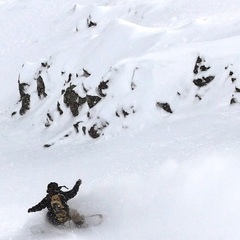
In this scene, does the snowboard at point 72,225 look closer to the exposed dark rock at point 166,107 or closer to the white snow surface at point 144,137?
the white snow surface at point 144,137

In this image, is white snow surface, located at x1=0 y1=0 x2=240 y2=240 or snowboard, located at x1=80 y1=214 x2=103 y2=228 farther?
snowboard, located at x1=80 y1=214 x2=103 y2=228

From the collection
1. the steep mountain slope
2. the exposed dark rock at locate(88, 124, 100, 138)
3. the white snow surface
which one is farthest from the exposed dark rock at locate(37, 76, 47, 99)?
the exposed dark rock at locate(88, 124, 100, 138)

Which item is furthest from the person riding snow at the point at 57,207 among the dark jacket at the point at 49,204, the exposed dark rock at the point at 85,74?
the exposed dark rock at the point at 85,74

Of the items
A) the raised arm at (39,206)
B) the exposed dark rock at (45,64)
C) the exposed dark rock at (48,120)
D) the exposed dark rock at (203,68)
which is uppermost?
the raised arm at (39,206)

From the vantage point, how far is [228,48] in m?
16.4

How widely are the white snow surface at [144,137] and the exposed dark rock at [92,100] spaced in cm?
27

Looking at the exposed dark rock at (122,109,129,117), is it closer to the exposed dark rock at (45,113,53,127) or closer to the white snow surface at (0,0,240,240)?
the white snow surface at (0,0,240,240)

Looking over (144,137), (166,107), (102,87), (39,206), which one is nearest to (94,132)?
(102,87)

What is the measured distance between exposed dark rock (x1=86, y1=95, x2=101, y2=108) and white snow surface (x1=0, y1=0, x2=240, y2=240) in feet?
0.88

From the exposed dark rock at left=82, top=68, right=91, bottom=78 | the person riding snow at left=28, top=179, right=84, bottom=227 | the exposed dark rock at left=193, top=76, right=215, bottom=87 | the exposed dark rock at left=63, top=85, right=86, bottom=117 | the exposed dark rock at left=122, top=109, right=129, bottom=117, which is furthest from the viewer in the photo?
the exposed dark rock at left=82, top=68, right=91, bottom=78

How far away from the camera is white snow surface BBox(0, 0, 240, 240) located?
35.9ft

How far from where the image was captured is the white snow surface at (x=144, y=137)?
11.0 metres

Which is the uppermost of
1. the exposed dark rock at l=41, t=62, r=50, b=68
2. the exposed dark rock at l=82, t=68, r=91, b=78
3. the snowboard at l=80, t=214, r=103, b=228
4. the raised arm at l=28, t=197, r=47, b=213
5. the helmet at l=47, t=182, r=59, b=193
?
the helmet at l=47, t=182, r=59, b=193

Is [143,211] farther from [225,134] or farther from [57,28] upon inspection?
[57,28]
